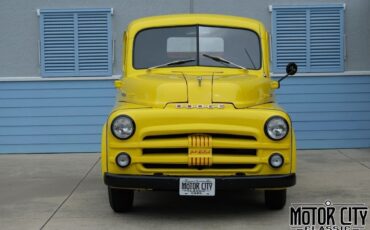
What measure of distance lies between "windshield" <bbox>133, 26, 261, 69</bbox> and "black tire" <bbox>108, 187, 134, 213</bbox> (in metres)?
1.47

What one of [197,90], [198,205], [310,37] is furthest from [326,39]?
[197,90]

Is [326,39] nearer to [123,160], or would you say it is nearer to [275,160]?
[275,160]

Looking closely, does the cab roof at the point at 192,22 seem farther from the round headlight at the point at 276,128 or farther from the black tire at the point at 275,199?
the black tire at the point at 275,199

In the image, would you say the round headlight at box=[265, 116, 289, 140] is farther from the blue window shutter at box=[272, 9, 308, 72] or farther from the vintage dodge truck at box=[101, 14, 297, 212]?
the blue window shutter at box=[272, 9, 308, 72]

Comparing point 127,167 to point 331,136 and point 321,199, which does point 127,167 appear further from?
point 331,136

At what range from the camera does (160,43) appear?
692 cm

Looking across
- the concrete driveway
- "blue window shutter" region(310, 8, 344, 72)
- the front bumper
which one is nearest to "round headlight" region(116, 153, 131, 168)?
the front bumper

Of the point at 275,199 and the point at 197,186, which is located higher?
the point at 197,186

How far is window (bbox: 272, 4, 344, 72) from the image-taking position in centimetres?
1079

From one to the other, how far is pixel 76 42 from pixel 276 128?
5.97 metres

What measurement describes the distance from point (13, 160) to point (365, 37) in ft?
21.0

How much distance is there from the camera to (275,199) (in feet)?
20.4

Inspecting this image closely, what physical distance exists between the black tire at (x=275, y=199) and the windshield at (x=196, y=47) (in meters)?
1.48

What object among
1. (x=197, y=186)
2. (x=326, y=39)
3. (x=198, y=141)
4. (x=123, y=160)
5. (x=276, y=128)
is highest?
A: (x=326, y=39)
